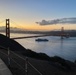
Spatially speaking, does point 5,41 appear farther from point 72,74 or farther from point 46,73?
point 46,73

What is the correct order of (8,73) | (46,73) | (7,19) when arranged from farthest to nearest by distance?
(7,19) → (46,73) → (8,73)

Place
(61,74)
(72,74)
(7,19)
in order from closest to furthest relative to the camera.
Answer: (61,74), (72,74), (7,19)

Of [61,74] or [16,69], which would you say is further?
[61,74]

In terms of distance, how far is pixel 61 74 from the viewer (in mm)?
9289

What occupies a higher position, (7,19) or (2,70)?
(7,19)

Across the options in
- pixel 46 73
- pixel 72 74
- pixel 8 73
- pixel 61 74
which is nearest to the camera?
pixel 8 73

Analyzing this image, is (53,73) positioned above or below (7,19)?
below

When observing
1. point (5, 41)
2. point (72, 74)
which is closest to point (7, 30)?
point (5, 41)

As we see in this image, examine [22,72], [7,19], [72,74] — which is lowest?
[72,74]

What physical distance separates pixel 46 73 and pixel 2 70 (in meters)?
2.00

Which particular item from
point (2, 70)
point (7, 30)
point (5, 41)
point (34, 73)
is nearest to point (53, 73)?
point (34, 73)

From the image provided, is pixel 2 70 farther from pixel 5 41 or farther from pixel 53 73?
pixel 5 41

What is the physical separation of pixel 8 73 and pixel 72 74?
4407 millimetres

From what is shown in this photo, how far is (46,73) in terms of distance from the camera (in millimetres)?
8383
